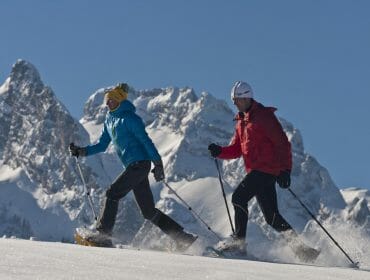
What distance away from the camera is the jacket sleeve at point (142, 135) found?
993 cm

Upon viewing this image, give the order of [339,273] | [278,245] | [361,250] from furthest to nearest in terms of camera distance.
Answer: [361,250] < [278,245] < [339,273]

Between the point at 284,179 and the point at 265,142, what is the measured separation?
493mm

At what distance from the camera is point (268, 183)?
32.4ft

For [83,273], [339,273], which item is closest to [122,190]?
[339,273]

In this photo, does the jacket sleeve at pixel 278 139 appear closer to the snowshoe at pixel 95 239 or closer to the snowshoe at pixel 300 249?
the snowshoe at pixel 300 249

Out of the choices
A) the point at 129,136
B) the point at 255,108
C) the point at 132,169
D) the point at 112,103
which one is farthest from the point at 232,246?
the point at 112,103

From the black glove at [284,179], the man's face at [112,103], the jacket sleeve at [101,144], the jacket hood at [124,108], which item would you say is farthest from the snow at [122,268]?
the jacket sleeve at [101,144]

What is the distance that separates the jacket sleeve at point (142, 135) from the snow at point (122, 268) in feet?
9.63

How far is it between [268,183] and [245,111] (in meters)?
0.87

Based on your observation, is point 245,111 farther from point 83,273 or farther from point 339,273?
point 83,273

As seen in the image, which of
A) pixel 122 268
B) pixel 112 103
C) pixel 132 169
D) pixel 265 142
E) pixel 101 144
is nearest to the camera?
pixel 122 268

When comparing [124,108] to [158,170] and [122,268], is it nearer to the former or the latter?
[158,170]

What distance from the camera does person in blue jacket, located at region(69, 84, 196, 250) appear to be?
33.0ft

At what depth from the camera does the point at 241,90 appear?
33.0ft
